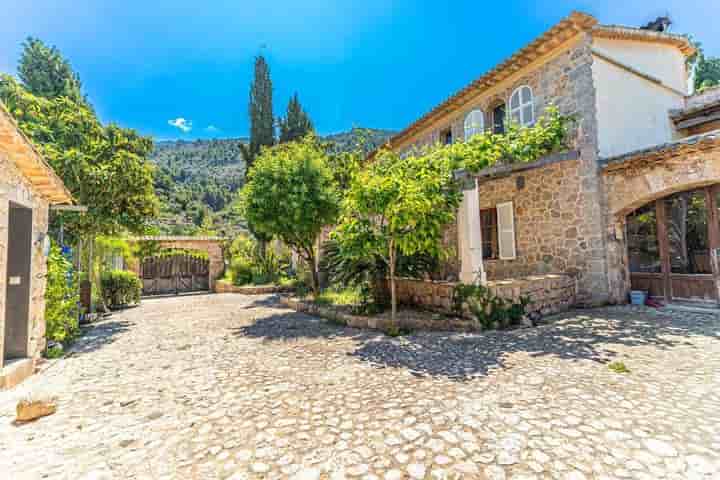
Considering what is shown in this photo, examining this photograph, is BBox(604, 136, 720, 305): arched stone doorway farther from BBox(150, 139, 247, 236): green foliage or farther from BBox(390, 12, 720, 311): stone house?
BBox(150, 139, 247, 236): green foliage

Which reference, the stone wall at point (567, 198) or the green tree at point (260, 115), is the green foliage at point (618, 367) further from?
the green tree at point (260, 115)

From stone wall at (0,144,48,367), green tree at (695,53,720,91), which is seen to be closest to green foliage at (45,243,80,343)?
stone wall at (0,144,48,367)

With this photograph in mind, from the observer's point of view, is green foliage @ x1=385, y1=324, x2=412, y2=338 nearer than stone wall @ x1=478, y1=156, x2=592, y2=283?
Yes

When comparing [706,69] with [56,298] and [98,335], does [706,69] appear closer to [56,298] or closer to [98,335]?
[56,298]

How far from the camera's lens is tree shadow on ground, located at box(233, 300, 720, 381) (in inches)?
174

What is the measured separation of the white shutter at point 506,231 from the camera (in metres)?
9.46

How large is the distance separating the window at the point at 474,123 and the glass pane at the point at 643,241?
4810mm

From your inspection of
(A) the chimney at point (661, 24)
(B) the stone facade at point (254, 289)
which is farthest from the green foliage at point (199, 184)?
(A) the chimney at point (661, 24)

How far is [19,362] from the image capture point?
14.2ft

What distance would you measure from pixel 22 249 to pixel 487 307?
7803 mm

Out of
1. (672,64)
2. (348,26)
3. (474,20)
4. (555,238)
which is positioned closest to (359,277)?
(555,238)

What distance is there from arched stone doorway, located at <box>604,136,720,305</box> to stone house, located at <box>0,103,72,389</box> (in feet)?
35.7

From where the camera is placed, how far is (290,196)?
7.91 meters

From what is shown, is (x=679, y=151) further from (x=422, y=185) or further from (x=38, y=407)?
(x=38, y=407)
